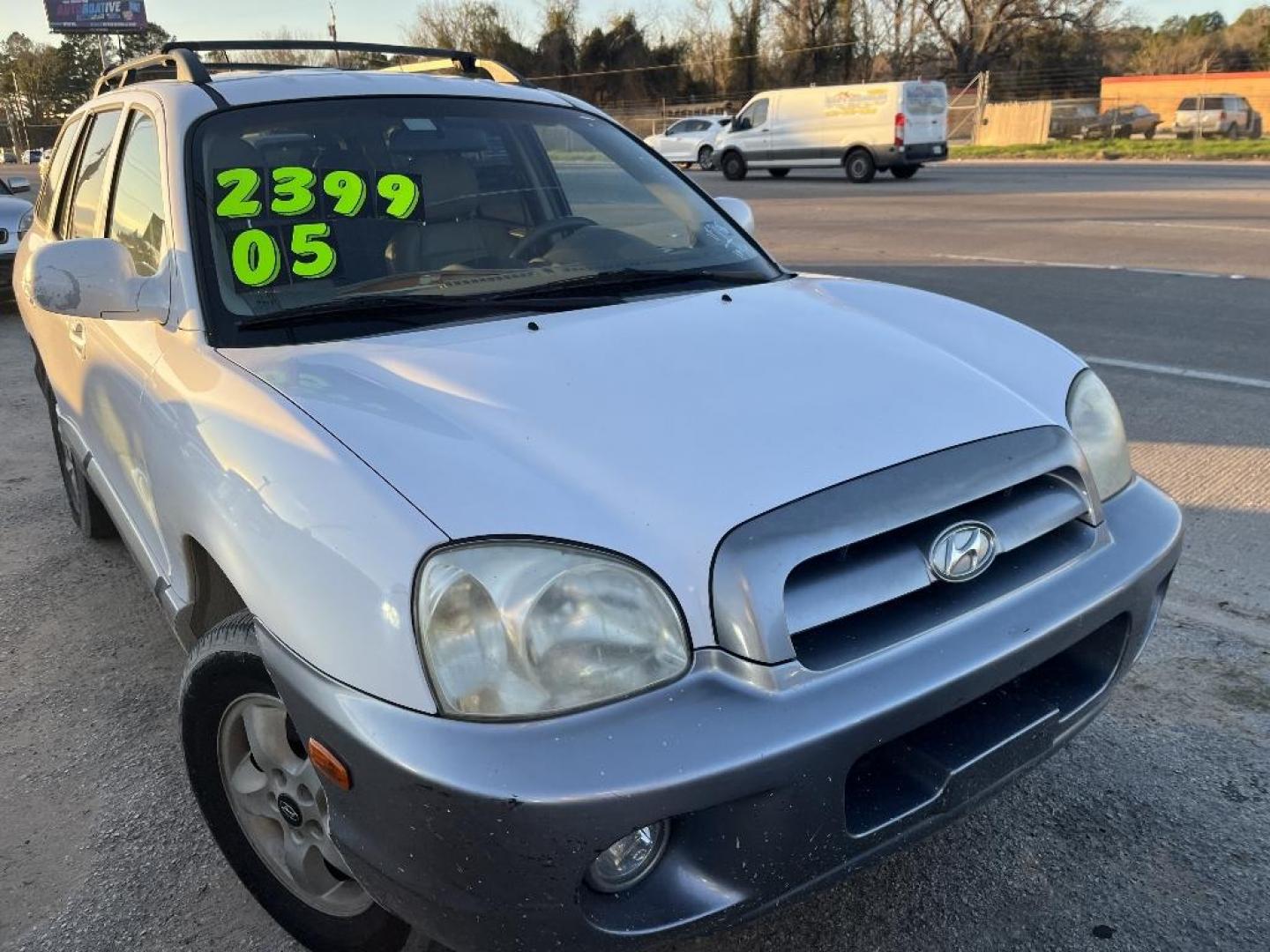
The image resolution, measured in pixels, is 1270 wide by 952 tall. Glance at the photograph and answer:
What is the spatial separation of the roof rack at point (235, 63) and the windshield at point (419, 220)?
1.55 feet

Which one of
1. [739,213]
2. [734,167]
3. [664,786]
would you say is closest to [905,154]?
[734,167]

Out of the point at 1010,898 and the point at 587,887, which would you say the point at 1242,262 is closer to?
the point at 1010,898

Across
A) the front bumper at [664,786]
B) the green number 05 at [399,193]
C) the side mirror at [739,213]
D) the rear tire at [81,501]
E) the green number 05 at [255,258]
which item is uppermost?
the green number 05 at [399,193]

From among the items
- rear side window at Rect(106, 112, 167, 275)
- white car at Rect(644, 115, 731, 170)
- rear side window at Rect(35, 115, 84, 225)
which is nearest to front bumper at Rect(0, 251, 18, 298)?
rear side window at Rect(35, 115, 84, 225)

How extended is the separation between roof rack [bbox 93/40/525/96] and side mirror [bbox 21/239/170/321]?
A: 817mm

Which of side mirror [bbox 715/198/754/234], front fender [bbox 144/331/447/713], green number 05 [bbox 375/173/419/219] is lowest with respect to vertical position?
front fender [bbox 144/331/447/713]

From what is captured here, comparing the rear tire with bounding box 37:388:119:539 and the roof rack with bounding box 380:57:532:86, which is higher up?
the roof rack with bounding box 380:57:532:86

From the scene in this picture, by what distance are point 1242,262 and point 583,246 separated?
8.76m

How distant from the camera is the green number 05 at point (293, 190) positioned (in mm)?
2615

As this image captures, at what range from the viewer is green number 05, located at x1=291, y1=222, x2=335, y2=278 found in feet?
8.30

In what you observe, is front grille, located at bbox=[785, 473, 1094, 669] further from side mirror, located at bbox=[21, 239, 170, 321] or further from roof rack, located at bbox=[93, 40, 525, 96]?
roof rack, located at bbox=[93, 40, 525, 96]

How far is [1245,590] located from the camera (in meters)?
3.49

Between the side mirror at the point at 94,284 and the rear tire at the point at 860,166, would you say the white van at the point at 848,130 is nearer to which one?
the rear tire at the point at 860,166

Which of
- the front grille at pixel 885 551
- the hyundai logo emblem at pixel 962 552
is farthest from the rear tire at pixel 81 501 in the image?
the hyundai logo emblem at pixel 962 552
